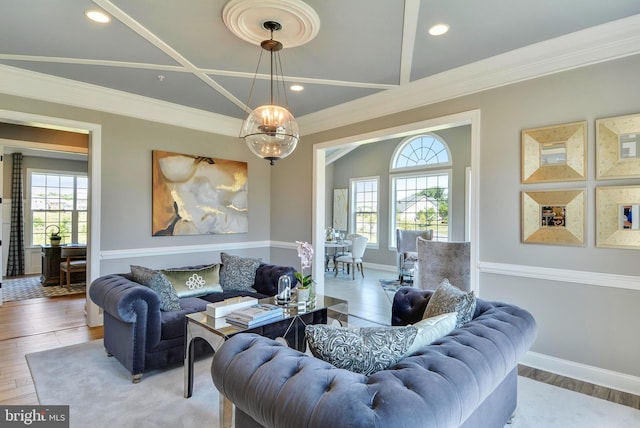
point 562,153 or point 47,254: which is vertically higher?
point 562,153

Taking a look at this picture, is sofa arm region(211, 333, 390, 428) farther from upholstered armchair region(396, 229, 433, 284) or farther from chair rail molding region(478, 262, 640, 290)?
upholstered armchair region(396, 229, 433, 284)

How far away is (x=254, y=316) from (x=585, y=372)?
279 centimetres

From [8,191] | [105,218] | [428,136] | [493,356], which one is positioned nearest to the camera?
[493,356]

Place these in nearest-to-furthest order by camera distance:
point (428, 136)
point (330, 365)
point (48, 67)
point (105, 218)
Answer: point (330, 365) < point (48, 67) < point (105, 218) < point (428, 136)

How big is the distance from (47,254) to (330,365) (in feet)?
24.6

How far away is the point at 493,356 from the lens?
148cm

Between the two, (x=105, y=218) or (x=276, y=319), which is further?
(x=105, y=218)

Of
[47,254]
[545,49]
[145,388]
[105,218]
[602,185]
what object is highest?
[545,49]

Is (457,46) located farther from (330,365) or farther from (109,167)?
(109,167)

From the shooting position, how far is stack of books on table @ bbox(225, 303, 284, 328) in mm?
2393

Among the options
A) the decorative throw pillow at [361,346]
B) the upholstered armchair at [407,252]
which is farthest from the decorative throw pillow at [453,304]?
the upholstered armchair at [407,252]

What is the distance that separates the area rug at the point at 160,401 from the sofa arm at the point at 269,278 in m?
1.16

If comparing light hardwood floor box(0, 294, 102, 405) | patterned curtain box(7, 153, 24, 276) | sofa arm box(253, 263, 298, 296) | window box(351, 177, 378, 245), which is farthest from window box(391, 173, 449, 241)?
patterned curtain box(7, 153, 24, 276)

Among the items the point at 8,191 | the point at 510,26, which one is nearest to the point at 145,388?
the point at 510,26
